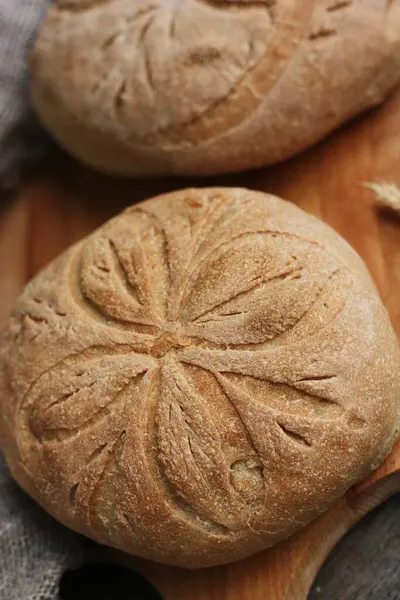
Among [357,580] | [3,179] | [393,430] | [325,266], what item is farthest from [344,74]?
[357,580]

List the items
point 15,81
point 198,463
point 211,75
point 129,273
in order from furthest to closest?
point 15,81
point 211,75
point 129,273
point 198,463

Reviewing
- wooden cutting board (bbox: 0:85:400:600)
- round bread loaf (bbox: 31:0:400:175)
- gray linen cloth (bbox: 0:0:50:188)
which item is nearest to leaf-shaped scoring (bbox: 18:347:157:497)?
wooden cutting board (bbox: 0:85:400:600)

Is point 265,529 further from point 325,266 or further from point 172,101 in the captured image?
point 172,101

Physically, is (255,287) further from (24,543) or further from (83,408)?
(24,543)

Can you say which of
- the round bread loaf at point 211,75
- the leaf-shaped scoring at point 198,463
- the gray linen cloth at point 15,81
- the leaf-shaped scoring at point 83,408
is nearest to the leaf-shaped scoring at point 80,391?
the leaf-shaped scoring at point 83,408

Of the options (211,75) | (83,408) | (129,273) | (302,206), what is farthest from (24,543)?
(211,75)

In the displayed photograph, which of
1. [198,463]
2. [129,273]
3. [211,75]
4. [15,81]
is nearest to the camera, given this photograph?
[198,463]

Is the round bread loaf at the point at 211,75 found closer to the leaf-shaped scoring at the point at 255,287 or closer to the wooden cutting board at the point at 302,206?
the wooden cutting board at the point at 302,206

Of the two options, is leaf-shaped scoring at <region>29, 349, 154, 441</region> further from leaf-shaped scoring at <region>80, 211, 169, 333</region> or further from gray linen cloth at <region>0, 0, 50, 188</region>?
gray linen cloth at <region>0, 0, 50, 188</region>
